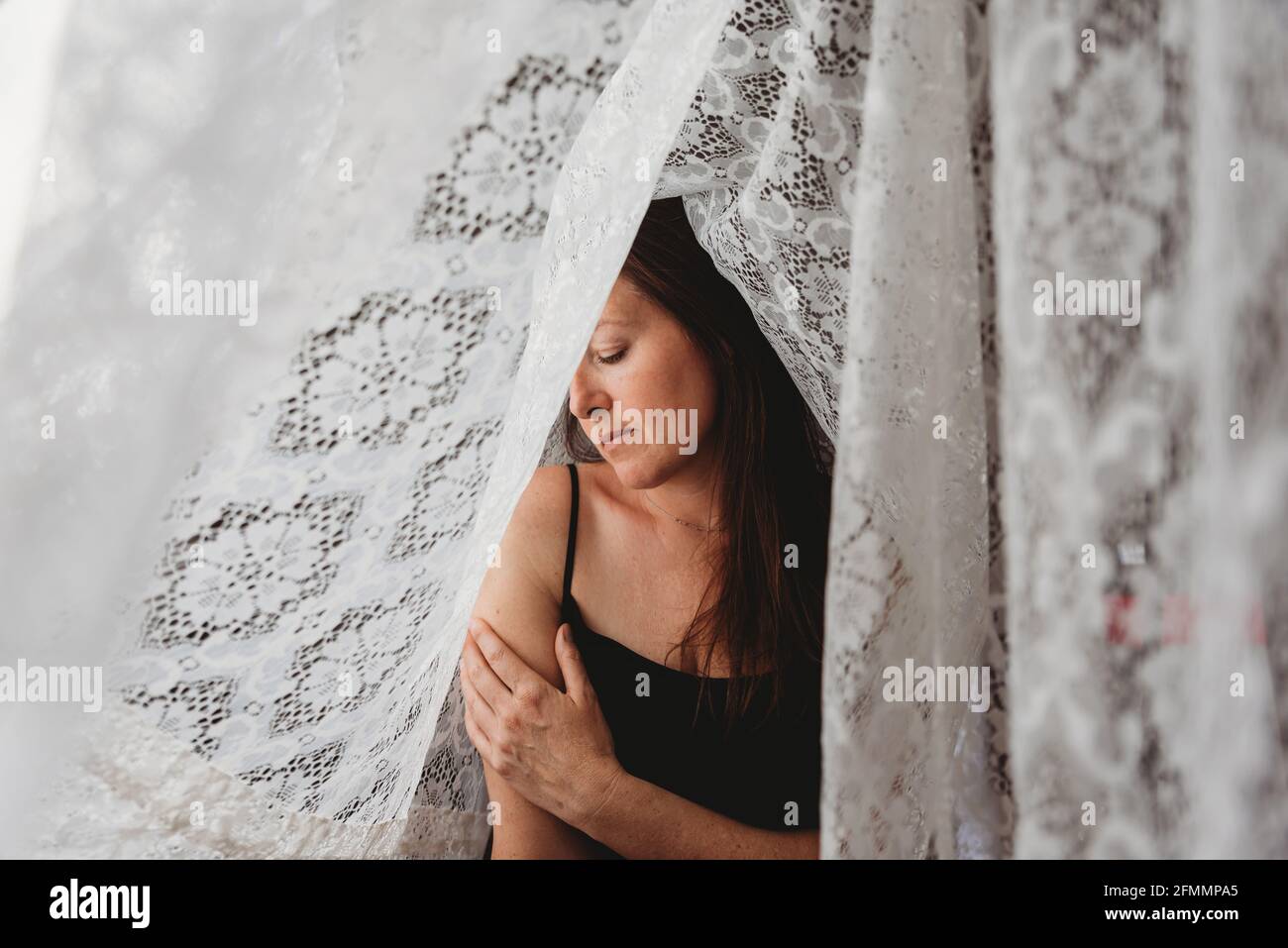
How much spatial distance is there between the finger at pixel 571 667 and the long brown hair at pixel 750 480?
0.45 ft

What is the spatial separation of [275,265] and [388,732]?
1.33ft

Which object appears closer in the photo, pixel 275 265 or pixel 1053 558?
pixel 1053 558

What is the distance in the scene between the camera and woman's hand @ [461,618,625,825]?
1.01 metres

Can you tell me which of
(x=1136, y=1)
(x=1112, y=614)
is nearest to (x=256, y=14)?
(x=1136, y=1)

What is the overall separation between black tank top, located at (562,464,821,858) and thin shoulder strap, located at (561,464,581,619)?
0.33 feet

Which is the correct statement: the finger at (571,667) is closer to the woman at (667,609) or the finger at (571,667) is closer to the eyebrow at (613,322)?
the woman at (667,609)

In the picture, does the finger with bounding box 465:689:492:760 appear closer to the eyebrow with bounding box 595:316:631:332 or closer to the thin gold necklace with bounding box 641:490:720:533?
the thin gold necklace with bounding box 641:490:720:533

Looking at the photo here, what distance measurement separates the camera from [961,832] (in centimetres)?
59

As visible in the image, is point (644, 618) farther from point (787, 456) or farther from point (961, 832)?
point (961, 832)
